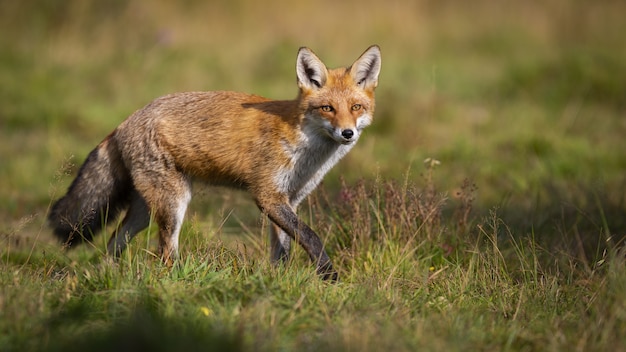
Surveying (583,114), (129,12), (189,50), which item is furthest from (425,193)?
(129,12)

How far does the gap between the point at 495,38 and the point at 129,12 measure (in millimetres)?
7220

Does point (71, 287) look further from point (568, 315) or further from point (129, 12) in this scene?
point (129, 12)

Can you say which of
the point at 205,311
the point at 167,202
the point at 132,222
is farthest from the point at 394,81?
the point at 205,311

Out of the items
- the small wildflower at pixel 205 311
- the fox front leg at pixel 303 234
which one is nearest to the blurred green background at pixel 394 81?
the fox front leg at pixel 303 234

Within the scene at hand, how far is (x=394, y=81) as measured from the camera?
12109 mm

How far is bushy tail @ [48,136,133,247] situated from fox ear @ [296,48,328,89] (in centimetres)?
155

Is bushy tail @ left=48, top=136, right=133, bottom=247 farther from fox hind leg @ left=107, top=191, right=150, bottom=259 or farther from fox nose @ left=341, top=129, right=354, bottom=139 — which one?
fox nose @ left=341, top=129, right=354, bottom=139

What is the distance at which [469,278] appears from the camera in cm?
480

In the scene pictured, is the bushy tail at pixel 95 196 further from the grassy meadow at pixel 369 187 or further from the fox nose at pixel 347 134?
the fox nose at pixel 347 134

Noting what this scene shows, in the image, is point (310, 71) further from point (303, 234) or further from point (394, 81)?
point (394, 81)

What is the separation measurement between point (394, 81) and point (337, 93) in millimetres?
6769

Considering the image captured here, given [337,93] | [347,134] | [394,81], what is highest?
[337,93]

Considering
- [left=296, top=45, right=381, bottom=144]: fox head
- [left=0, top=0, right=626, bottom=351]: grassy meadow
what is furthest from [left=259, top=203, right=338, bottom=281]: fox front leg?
[left=296, top=45, right=381, bottom=144]: fox head

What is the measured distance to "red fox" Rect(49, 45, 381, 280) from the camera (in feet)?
17.9
